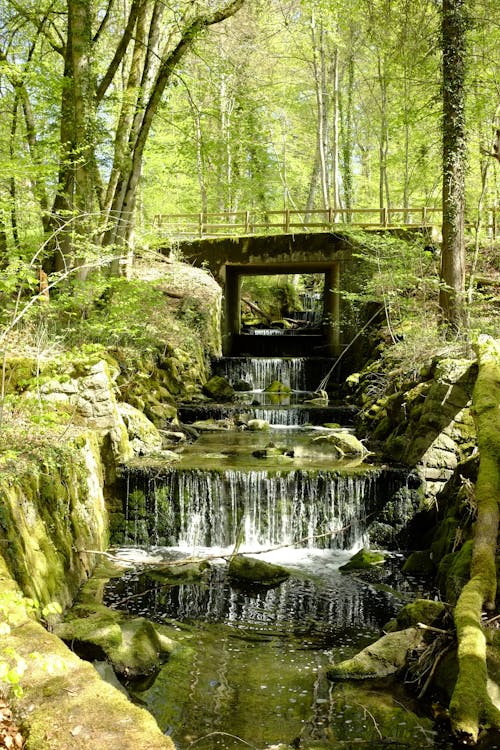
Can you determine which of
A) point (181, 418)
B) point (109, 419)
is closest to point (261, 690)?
point (109, 419)

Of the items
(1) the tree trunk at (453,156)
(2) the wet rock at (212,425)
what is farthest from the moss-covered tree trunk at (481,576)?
(2) the wet rock at (212,425)

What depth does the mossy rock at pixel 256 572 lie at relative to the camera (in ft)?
24.2

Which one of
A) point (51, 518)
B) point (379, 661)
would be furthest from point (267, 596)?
→ point (51, 518)

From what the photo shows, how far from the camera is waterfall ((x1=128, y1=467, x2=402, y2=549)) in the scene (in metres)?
8.94

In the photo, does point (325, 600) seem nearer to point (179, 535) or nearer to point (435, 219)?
point (179, 535)

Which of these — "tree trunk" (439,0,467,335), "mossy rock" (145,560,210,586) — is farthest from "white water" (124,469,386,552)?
"tree trunk" (439,0,467,335)

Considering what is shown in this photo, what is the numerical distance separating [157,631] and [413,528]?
13.9ft

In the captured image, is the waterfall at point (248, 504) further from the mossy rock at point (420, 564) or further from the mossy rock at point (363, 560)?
the mossy rock at point (420, 564)

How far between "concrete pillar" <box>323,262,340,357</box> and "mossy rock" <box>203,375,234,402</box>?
3.92m

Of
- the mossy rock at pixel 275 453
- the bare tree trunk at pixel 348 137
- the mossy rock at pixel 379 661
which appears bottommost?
the mossy rock at pixel 379 661

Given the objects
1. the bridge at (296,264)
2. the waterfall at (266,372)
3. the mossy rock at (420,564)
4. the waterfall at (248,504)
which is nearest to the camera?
the mossy rock at (420,564)

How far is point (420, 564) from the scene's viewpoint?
7.75 metres

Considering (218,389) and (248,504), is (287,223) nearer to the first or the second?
(218,389)

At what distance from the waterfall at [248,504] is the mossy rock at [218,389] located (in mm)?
5559
